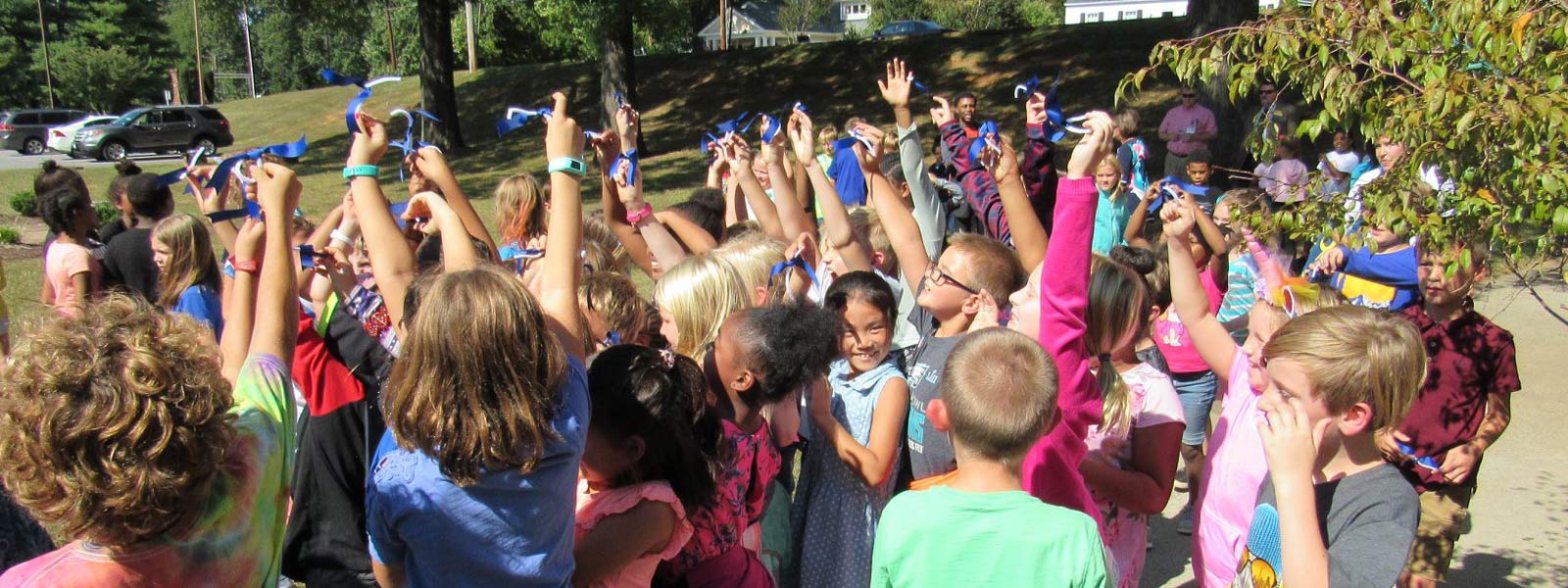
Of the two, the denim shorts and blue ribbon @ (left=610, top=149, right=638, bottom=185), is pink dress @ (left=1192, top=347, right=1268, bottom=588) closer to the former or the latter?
the denim shorts

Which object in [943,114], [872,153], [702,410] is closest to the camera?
[702,410]

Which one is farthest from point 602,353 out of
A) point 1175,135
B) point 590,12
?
point 590,12

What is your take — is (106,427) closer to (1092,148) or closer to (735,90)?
(1092,148)

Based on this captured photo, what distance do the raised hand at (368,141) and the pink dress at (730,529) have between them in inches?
49.5

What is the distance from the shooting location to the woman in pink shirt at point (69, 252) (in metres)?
5.23

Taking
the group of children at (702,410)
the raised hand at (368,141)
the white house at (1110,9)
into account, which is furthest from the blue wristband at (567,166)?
the white house at (1110,9)

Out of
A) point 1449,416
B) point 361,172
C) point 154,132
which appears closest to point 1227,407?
point 1449,416

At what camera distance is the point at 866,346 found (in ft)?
11.2

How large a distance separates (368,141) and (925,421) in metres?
1.86

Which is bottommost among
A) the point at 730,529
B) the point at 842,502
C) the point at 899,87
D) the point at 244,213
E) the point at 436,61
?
the point at 842,502

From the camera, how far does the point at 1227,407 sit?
3082 millimetres

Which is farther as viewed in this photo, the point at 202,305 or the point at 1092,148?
the point at 202,305

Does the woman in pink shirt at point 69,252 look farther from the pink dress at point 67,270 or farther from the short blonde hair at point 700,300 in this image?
the short blonde hair at point 700,300

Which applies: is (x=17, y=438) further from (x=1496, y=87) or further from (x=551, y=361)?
(x=1496, y=87)
